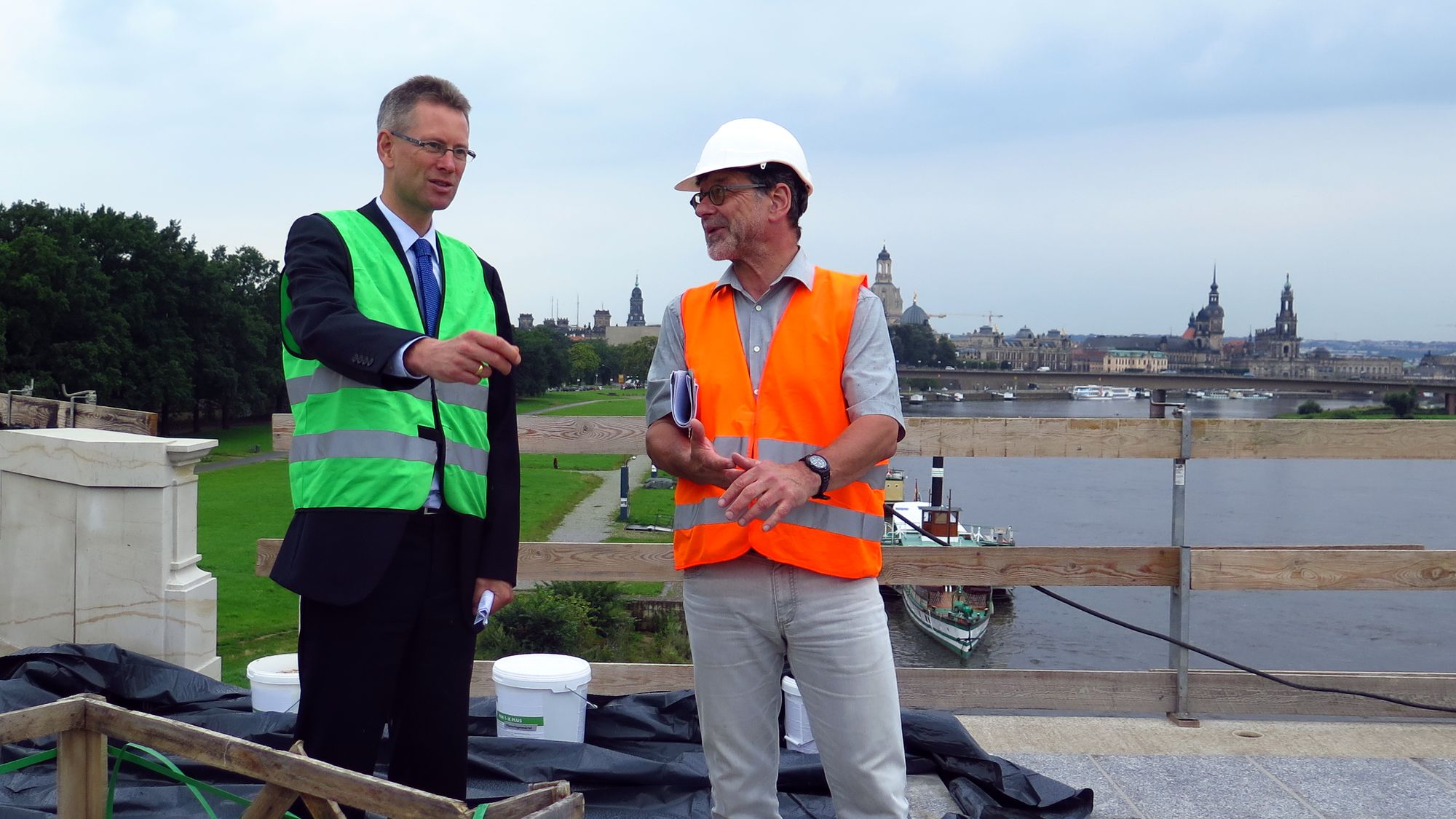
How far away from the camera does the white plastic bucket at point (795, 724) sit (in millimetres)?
3846

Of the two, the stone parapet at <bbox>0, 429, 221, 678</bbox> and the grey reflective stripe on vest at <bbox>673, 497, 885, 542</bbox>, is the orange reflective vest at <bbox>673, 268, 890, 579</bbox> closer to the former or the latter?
the grey reflective stripe on vest at <bbox>673, 497, 885, 542</bbox>

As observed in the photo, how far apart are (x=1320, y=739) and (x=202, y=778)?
12.6ft

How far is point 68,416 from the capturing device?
17.6 feet

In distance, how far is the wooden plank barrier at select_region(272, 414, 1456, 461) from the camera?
13.6ft

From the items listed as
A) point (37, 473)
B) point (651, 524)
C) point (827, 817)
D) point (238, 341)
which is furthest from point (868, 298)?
point (238, 341)

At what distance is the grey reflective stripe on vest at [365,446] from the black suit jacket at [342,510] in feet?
0.36

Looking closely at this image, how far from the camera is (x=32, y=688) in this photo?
391cm

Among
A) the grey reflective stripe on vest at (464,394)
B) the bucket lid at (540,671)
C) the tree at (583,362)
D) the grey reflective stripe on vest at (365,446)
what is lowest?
the bucket lid at (540,671)

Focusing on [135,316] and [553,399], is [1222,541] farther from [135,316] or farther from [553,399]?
[553,399]

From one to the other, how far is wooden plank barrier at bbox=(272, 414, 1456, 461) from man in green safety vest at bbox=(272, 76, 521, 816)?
172 cm

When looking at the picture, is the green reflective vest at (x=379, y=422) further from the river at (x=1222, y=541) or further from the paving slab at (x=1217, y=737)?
the river at (x=1222, y=541)

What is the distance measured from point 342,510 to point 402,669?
39 centimetres

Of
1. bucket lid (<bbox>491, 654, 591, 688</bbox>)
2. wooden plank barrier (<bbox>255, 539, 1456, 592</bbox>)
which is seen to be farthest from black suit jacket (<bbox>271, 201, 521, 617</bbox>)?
wooden plank barrier (<bbox>255, 539, 1456, 592</bbox>)

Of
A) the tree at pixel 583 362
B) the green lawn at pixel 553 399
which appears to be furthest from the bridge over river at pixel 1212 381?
the tree at pixel 583 362
